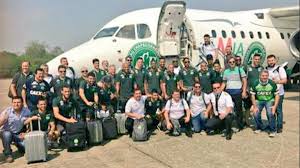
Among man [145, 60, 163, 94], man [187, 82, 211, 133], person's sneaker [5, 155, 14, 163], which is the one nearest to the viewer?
person's sneaker [5, 155, 14, 163]

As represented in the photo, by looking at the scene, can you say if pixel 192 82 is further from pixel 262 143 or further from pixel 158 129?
pixel 262 143

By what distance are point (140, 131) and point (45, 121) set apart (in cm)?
177

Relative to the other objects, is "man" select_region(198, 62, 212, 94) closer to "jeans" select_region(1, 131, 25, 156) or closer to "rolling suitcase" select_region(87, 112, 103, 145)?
"rolling suitcase" select_region(87, 112, 103, 145)

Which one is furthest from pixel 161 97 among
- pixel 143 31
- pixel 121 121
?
pixel 143 31

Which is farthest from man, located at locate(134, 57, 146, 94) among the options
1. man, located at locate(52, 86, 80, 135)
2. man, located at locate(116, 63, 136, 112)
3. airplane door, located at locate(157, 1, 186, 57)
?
airplane door, located at locate(157, 1, 186, 57)

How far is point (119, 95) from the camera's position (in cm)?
798

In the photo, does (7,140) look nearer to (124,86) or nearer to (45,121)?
(45,121)

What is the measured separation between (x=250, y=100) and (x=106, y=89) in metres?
3.12

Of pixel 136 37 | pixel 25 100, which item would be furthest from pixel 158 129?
pixel 136 37

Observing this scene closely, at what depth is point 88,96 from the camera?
7.24 metres

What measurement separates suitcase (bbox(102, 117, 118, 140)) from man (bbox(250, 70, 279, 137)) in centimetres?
287

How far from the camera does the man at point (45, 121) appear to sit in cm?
643

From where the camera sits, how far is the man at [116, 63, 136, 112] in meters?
7.93

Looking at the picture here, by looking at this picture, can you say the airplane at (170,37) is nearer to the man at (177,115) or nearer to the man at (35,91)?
the man at (35,91)
